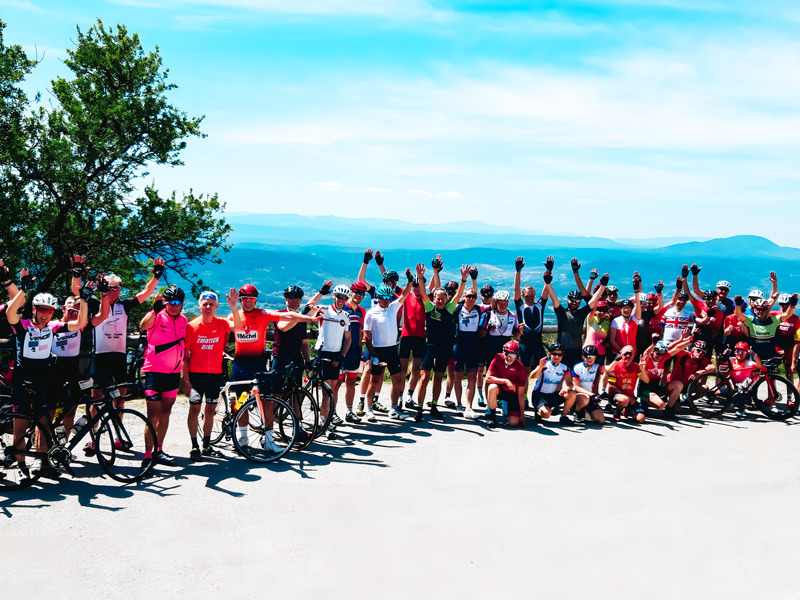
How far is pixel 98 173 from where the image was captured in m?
20.1

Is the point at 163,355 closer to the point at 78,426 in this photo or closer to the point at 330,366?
the point at 78,426

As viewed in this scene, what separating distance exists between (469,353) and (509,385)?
0.86 m

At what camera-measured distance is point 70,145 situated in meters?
17.4

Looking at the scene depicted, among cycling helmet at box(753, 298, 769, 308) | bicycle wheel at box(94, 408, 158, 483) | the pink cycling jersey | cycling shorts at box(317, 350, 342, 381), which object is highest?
cycling helmet at box(753, 298, 769, 308)

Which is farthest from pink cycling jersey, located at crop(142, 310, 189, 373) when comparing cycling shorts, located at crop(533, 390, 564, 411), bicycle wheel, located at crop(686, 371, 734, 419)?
bicycle wheel, located at crop(686, 371, 734, 419)

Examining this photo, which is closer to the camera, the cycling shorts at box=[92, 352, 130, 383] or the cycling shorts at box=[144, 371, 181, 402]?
the cycling shorts at box=[144, 371, 181, 402]

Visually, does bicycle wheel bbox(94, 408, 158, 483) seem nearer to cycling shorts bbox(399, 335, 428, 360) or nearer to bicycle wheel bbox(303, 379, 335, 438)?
bicycle wheel bbox(303, 379, 335, 438)

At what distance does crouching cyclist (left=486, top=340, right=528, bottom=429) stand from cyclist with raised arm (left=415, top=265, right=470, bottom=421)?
801 millimetres

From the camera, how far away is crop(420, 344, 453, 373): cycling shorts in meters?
9.06

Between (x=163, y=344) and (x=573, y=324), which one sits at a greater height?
(x=573, y=324)

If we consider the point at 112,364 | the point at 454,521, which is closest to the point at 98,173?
the point at 112,364

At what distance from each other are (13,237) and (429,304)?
1404 cm

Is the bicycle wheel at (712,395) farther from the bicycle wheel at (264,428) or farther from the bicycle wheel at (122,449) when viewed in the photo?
the bicycle wheel at (122,449)

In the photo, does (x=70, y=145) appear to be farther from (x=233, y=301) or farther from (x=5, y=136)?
(x=233, y=301)
